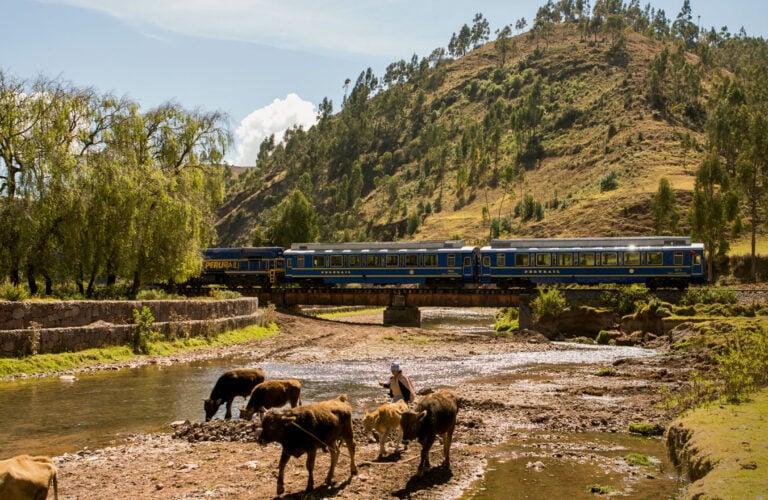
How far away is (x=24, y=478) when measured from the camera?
8188mm

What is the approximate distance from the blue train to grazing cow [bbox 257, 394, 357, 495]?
116 feet

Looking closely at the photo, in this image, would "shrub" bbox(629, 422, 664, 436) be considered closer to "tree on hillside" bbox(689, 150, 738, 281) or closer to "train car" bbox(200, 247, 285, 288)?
"train car" bbox(200, 247, 285, 288)

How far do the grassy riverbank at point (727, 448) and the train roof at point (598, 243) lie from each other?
1177 inches

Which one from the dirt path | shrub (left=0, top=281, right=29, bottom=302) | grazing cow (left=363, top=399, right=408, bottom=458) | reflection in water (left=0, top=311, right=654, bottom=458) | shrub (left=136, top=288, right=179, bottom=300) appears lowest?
A: reflection in water (left=0, top=311, right=654, bottom=458)

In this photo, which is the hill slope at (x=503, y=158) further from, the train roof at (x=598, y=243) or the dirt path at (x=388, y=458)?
the dirt path at (x=388, y=458)

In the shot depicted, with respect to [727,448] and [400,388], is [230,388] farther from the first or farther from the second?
[727,448]

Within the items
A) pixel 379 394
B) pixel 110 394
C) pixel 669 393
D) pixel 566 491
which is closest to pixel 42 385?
pixel 110 394

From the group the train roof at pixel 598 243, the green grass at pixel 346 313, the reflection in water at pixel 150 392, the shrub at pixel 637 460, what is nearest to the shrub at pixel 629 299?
the train roof at pixel 598 243

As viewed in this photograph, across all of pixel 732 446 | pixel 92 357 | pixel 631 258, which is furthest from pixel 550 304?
pixel 732 446

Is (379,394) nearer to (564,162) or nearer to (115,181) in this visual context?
(115,181)

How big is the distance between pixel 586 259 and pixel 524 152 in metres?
97.4

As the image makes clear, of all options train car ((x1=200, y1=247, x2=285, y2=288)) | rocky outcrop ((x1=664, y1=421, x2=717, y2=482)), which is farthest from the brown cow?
train car ((x1=200, y1=247, x2=285, y2=288))

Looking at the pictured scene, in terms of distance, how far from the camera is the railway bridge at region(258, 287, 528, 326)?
43438mm

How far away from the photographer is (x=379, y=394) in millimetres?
19703
